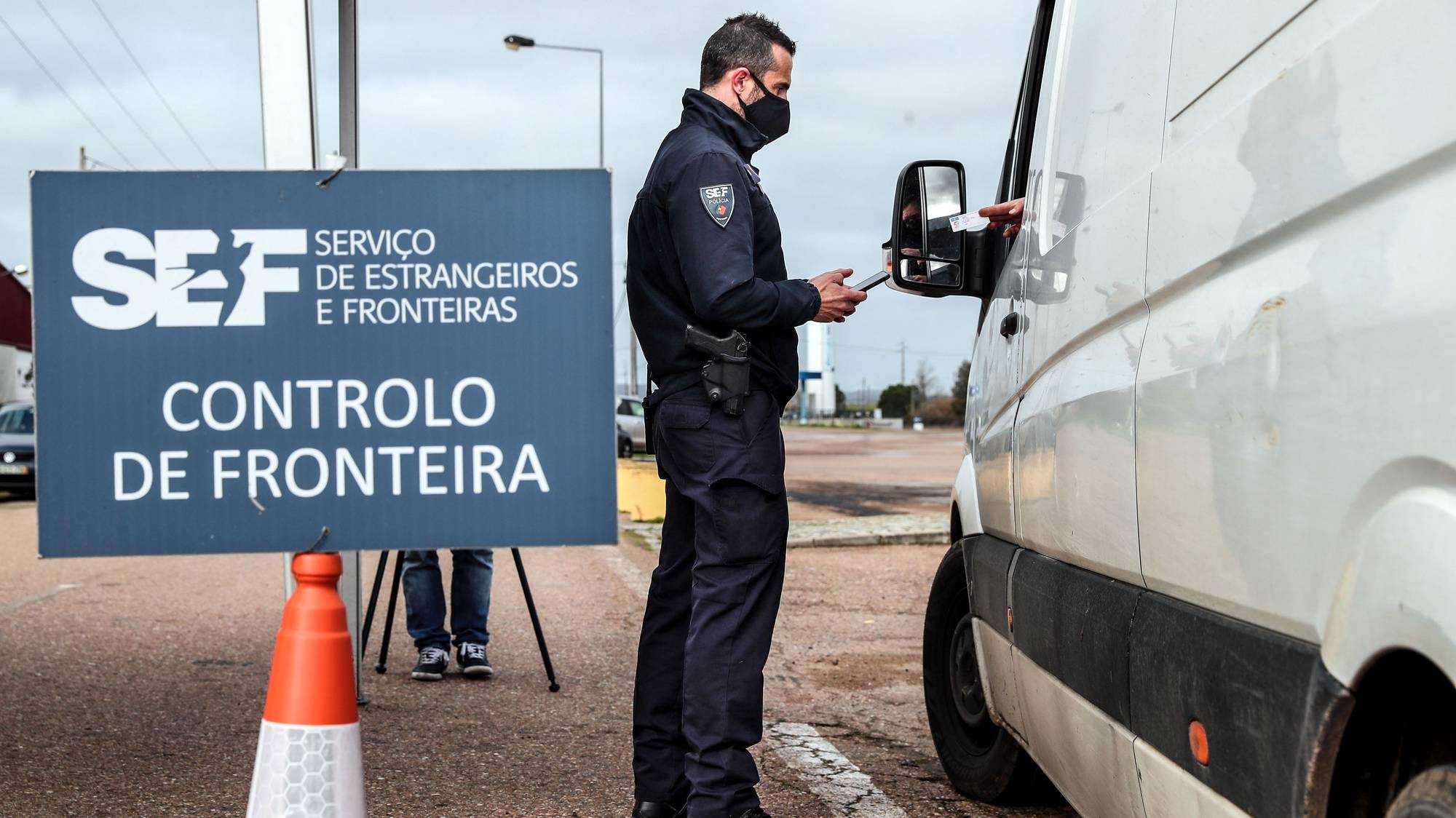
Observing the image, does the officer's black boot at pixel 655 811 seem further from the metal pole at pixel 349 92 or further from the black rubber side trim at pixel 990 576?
the metal pole at pixel 349 92

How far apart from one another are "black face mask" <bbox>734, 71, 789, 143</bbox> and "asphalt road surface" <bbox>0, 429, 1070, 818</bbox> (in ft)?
6.06

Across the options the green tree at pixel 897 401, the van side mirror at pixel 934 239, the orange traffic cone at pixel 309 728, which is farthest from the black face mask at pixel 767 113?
the green tree at pixel 897 401

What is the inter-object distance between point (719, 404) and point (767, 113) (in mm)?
792

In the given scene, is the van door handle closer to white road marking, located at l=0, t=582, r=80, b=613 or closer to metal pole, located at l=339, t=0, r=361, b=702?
metal pole, located at l=339, t=0, r=361, b=702

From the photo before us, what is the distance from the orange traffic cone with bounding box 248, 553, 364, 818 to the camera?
101 inches

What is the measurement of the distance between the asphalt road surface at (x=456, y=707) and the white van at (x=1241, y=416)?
57.6 inches

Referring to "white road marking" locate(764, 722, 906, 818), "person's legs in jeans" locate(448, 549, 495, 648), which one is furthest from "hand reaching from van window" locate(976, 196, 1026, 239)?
"person's legs in jeans" locate(448, 549, 495, 648)

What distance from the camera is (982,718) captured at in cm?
395

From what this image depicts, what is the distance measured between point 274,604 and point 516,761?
4401 mm

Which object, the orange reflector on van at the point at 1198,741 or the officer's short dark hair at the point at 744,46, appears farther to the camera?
the officer's short dark hair at the point at 744,46

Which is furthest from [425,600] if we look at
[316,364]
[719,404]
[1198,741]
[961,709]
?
[1198,741]

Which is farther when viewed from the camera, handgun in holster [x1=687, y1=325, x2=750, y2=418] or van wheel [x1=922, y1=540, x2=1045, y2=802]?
van wheel [x1=922, y1=540, x2=1045, y2=802]

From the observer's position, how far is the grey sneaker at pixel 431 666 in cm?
577

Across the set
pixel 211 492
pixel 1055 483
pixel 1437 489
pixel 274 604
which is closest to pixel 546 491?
pixel 211 492
